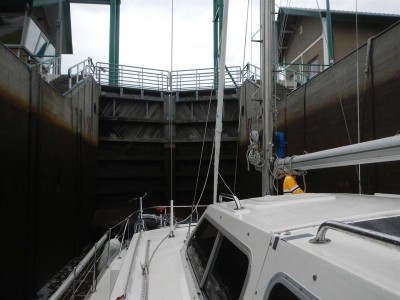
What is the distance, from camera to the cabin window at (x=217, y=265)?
1595 millimetres

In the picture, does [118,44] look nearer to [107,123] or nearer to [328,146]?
[107,123]

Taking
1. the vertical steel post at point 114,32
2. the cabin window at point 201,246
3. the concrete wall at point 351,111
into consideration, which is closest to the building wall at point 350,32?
the concrete wall at point 351,111

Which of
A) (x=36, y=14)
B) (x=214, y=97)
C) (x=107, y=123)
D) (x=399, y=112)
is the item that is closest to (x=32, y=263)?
(x=399, y=112)

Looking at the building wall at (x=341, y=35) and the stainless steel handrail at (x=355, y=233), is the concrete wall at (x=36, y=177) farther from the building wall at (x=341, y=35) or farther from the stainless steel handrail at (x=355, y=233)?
the building wall at (x=341, y=35)

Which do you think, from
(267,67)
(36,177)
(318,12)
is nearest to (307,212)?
(267,67)

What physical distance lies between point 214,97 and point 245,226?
39.4 feet

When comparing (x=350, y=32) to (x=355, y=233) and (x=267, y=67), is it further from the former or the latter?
(x=355, y=233)

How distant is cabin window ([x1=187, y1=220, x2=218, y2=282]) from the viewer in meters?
2.19

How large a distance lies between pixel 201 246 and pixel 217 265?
552mm

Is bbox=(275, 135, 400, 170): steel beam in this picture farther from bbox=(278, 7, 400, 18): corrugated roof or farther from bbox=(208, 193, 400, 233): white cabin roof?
bbox=(278, 7, 400, 18): corrugated roof

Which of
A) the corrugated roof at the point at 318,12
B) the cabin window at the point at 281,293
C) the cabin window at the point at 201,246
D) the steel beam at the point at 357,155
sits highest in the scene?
the corrugated roof at the point at 318,12

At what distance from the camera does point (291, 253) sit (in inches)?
45.7

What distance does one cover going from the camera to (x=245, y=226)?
5.41ft

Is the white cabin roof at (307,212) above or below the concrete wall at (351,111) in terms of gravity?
below
